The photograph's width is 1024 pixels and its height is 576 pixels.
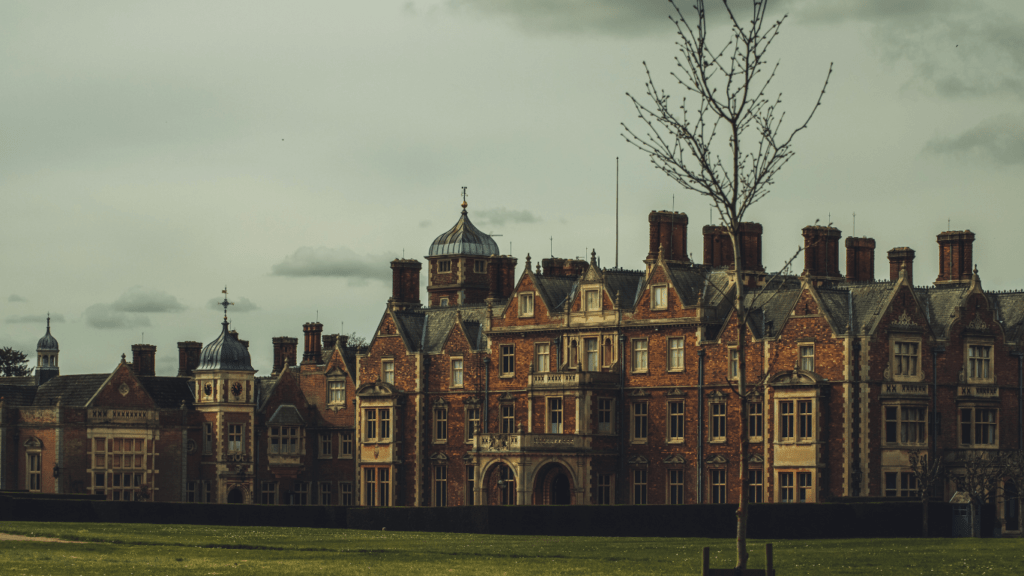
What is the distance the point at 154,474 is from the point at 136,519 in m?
21.4

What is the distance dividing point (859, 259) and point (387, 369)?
21060 millimetres

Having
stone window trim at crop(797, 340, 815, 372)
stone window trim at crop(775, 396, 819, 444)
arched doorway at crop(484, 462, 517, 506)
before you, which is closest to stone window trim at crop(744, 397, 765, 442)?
stone window trim at crop(775, 396, 819, 444)

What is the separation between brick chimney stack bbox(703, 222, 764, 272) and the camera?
68.1 metres

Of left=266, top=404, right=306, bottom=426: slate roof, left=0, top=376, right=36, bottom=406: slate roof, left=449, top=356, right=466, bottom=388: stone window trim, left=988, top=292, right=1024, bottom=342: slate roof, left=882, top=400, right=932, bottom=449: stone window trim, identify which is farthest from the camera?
left=266, top=404, right=306, bottom=426: slate roof

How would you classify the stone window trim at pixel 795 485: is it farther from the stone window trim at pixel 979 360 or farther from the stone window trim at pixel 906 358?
the stone window trim at pixel 979 360

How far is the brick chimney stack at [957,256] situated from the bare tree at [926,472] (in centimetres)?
743

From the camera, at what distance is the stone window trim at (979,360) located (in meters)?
62.7

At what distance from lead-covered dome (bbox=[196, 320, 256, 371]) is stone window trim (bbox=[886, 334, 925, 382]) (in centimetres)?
3152

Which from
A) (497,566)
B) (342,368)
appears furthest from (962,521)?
(342,368)

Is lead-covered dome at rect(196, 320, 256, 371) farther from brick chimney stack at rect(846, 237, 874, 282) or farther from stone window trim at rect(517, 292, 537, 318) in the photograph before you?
brick chimney stack at rect(846, 237, 874, 282)

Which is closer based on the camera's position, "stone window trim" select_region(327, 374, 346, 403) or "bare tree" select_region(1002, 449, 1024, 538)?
"bare tree" select_region(1002, 449, 1024, 538)

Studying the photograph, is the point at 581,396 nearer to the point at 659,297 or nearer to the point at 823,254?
the point at 659,297

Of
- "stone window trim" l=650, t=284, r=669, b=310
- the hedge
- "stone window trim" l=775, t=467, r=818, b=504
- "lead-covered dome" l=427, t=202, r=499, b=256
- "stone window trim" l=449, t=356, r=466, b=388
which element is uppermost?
"lead-covered dome" l=427, t=202, r=499, b=256

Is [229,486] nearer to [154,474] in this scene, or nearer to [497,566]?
[154,474]
